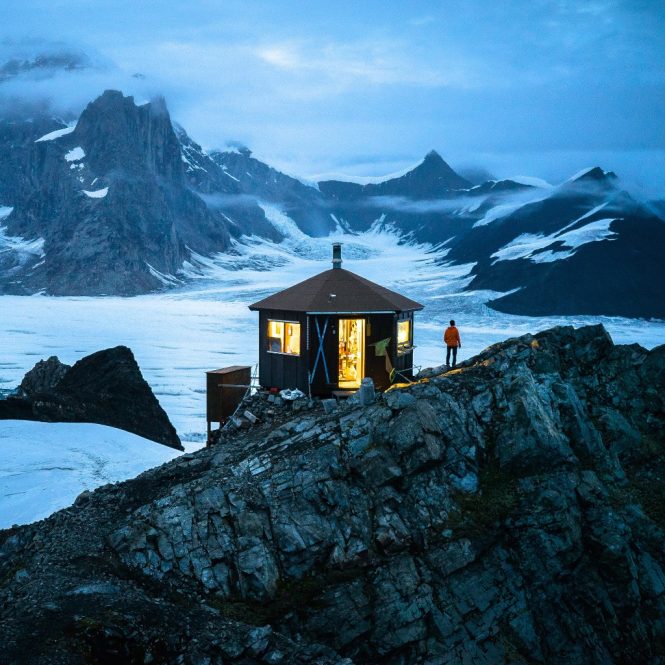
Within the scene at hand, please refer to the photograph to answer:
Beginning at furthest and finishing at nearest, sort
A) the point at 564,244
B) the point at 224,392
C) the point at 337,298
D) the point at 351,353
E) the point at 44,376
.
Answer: the point at 564,244 < the point at 44,376 < the point at 224,392 < the point at 351,353 < the point at 337,298

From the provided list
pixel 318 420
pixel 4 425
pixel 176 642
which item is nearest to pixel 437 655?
pixel 176 642

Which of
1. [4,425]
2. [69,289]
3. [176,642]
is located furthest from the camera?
[69,289]

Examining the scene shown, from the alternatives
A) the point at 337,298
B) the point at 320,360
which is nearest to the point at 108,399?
the point at 320,360

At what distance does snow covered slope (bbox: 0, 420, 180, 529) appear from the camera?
19.1 meters

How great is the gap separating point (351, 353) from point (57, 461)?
11629 millimetres

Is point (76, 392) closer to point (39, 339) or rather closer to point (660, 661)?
point (660, 661)

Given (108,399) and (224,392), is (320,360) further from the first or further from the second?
(108,399)

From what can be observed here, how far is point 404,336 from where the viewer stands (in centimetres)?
2350

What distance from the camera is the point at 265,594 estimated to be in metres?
12.8

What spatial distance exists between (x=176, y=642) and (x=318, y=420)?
25.9 ft

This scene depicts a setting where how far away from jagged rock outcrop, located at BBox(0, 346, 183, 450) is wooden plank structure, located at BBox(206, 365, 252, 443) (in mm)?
7973

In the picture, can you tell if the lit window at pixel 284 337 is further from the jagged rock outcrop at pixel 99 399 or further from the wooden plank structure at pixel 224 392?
the jagged rock outcrop at pixel 99 399

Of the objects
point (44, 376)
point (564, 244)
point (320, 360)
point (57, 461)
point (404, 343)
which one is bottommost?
point (57, 461)

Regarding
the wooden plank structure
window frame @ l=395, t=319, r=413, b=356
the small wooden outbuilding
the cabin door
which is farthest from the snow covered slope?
window frame @ l=395, t=319, r=413, b=356
